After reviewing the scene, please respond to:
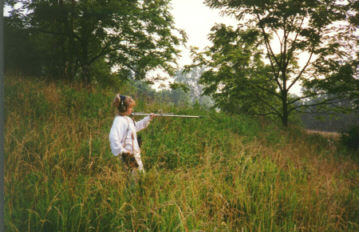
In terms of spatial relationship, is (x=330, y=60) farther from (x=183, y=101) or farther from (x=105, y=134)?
(x=105, y=134)

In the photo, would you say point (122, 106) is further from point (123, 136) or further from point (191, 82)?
point (191, 82)

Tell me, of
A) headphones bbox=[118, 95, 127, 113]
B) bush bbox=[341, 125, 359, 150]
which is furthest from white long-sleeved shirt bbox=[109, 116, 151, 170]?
bush bbox=[341, 125, 359, 150]

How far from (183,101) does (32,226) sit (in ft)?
18.0

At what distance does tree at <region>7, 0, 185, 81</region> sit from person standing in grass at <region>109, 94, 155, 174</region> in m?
4.78

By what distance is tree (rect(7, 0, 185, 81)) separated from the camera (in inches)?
269

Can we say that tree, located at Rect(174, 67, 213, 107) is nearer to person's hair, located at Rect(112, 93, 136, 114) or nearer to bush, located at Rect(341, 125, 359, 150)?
bush, located at Rect(341, 125, 359, 150)

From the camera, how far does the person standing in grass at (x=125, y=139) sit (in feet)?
8.21

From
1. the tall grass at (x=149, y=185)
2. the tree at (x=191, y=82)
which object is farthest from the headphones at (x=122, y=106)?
the tree at (x=191, y=82)

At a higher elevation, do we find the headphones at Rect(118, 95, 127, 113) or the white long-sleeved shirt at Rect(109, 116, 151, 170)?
the headphones at Rect(118, 95, 127, 113)

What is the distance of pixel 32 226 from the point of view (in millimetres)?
1712

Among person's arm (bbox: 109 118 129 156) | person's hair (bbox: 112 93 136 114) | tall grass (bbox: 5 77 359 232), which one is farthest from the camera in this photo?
person's hair (bbox: 112 93 136 114)

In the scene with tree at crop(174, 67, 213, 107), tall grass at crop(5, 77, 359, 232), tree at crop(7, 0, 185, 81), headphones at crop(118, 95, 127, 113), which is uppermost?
tree at crop(7, 0, 185, 81)

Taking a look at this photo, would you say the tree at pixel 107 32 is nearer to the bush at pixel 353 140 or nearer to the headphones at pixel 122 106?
the headphones at pixel 122 106

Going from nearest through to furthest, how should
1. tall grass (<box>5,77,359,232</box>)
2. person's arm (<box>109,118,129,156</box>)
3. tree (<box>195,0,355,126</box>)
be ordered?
1. tall grass (<box>5,77,359,232</box>)
2. person's arm (<box>109,118,129,156</box>)
3. tree (<box>195,0,355,126</box>)
